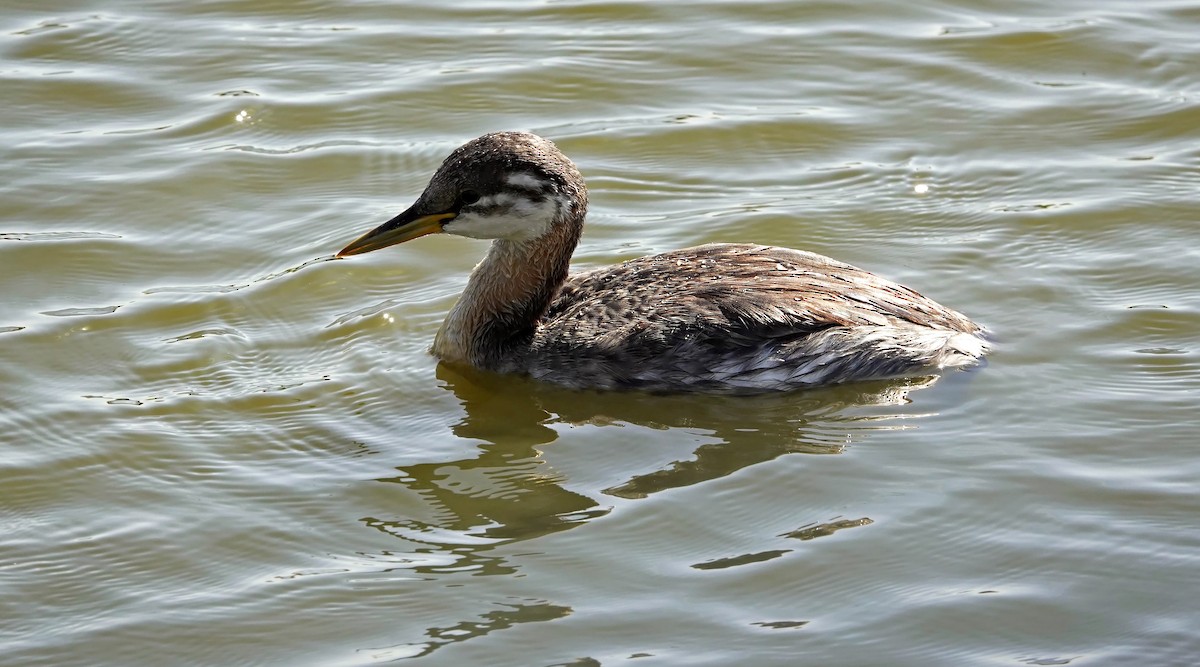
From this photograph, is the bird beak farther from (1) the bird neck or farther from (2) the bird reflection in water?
(2) the bird reflection in water

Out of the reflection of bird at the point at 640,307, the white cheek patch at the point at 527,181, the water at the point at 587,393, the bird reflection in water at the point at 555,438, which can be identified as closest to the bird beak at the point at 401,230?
the reflection of bird at the point at 640,307

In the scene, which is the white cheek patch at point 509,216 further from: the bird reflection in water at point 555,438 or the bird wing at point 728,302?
the bird reflection in water at point 555,438

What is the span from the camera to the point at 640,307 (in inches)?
335

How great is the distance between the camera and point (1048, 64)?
1230cm

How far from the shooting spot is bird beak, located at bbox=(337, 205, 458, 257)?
28.8ft

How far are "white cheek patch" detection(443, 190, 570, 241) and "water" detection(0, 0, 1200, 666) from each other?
31.8 inches

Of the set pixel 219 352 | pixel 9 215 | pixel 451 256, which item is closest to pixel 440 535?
pixel 219 352

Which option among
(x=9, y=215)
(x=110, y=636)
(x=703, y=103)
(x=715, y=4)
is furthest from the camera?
(x=715, y=4)

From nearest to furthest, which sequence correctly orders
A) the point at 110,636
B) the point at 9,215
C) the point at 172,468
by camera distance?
the point at 110,636
the point at 172,468
the point at 9,215

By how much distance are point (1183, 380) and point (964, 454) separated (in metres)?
1.41

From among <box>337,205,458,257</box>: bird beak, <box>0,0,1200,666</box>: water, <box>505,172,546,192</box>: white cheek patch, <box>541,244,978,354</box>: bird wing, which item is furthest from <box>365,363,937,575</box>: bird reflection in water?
<box>505,172,546,192</box>: white cheek patch

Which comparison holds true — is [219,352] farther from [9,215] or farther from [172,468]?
[9,215]

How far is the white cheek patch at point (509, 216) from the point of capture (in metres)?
8.69

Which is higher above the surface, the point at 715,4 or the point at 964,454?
the point at 715,4
